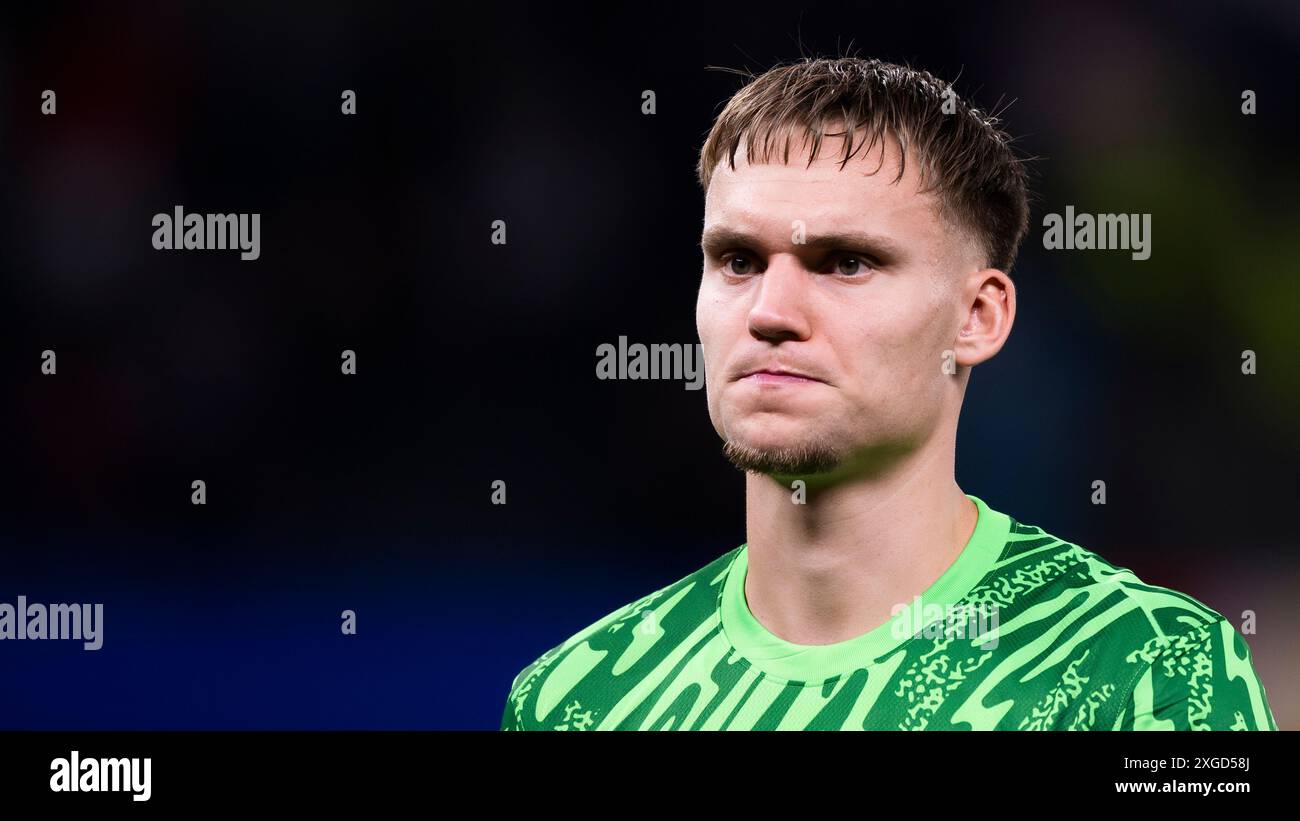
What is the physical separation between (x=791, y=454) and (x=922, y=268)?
0.65m

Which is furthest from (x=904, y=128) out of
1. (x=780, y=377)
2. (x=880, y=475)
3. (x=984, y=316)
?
(x=880, y=475)

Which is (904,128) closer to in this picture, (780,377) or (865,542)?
(780,377)

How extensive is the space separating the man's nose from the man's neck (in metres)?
0.48

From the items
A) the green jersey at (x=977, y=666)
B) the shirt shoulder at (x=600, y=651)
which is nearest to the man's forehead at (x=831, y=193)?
the green jersey at (x=977, y=666)

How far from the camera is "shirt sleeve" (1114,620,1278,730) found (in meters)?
3.60

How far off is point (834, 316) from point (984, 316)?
55cm

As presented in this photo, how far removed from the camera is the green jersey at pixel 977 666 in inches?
144

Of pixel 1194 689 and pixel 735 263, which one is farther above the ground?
pixel 735 263

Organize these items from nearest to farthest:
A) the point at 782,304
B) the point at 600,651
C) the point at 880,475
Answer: the point at 782,304, the point at 880,475, the point at 600,651

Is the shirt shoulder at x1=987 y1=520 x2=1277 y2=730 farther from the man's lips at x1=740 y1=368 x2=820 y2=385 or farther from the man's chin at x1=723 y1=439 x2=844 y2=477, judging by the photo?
the man's lips at x1=740 y1=368 x2=820 y2=385

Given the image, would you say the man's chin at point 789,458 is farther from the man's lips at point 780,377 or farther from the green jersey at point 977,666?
the green jersey at point 977,666

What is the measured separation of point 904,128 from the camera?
3967 millimetres

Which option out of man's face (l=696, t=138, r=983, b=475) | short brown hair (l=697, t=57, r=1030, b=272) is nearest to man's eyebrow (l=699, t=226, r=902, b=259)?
man's face (l=696, t=138, r=983, b=475)
